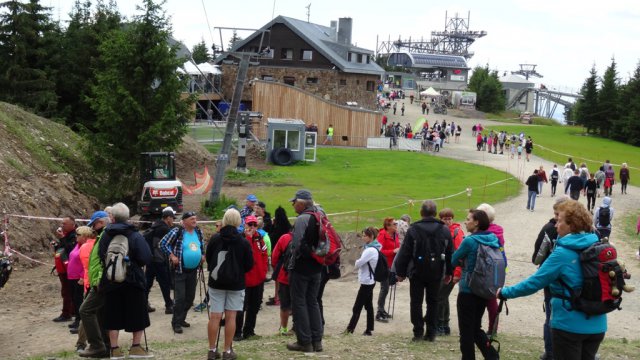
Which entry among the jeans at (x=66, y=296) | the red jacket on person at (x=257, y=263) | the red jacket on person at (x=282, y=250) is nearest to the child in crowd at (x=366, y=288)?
the red jacket on person at (x=282, y=250)

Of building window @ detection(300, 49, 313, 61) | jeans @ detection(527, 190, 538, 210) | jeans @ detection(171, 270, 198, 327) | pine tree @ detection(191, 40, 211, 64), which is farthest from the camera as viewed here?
pine tree @ detection(191, 40, 211, 64)

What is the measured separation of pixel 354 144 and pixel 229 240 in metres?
44.1

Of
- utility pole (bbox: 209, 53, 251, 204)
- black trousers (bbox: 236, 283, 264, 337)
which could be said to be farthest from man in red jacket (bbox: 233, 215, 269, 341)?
utility pole (bbox: 209, 53, 251, 204)

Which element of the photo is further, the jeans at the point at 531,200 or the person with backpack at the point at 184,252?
the jeans at the point at 531,200

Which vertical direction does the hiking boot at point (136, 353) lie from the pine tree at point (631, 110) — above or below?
below

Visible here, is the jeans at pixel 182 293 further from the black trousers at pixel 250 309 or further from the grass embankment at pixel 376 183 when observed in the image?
the grass embankment at pixel 376 183

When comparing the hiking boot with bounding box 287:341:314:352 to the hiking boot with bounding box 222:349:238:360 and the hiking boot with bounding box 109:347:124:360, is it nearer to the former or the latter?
the hiking boot with bounding box 222:349:238:360

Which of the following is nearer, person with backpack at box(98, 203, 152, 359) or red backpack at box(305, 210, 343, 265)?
person with backpack at box(98, 203, 152, 359)

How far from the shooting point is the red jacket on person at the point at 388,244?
509 inches

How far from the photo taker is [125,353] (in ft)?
31.2

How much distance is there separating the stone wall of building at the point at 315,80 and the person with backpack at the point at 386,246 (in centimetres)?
5067

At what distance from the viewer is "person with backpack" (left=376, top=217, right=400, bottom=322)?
1276 centimetres

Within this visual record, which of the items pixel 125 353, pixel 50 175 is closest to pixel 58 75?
pixel 50 175

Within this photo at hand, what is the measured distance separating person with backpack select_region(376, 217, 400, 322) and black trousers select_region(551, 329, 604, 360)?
652cm
